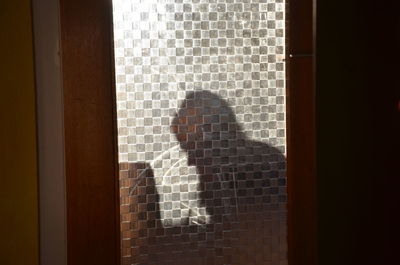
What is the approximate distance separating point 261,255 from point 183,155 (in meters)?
0.56

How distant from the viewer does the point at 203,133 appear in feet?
8.75
